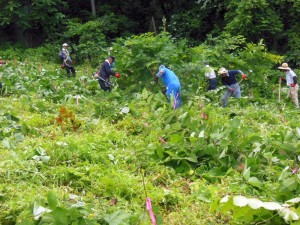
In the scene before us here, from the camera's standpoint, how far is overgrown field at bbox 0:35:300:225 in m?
4.28

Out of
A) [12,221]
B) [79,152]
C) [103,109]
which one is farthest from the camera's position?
[103,109]

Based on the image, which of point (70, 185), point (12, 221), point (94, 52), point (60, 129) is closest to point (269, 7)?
point (94, 52)

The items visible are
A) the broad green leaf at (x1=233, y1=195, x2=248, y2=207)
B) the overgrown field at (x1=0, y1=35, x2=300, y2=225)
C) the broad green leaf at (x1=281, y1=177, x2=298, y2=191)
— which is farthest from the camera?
the broad green leaf at (x1=281, y1=177, x2=298, y2=191)

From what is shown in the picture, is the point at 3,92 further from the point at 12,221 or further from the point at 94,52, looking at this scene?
the point at 94,52

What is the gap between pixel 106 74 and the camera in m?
11.4

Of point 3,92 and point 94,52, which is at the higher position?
point 3,92

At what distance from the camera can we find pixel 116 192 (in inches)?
203

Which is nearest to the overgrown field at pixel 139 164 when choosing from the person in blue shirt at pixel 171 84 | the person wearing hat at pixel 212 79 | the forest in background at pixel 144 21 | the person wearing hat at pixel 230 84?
the person in blue shirt at pixel 171 84

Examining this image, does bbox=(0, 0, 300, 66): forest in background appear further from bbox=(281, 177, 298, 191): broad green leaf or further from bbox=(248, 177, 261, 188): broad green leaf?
bbox=(281, 177, 298, 191): broad green leaf

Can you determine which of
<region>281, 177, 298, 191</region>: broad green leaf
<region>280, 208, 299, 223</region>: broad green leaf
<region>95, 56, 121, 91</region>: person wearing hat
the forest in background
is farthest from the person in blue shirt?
<region>280, 208, 299, 223</region>: broad green leaf

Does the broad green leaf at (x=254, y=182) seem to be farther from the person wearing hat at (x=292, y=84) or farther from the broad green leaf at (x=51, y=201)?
the person wearing hat at (x=292, y=84)

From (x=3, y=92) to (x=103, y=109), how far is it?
10.2ft

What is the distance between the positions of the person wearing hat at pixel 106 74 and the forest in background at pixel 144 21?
492cm

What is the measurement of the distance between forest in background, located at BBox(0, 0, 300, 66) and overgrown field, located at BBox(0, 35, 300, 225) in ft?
25.2
